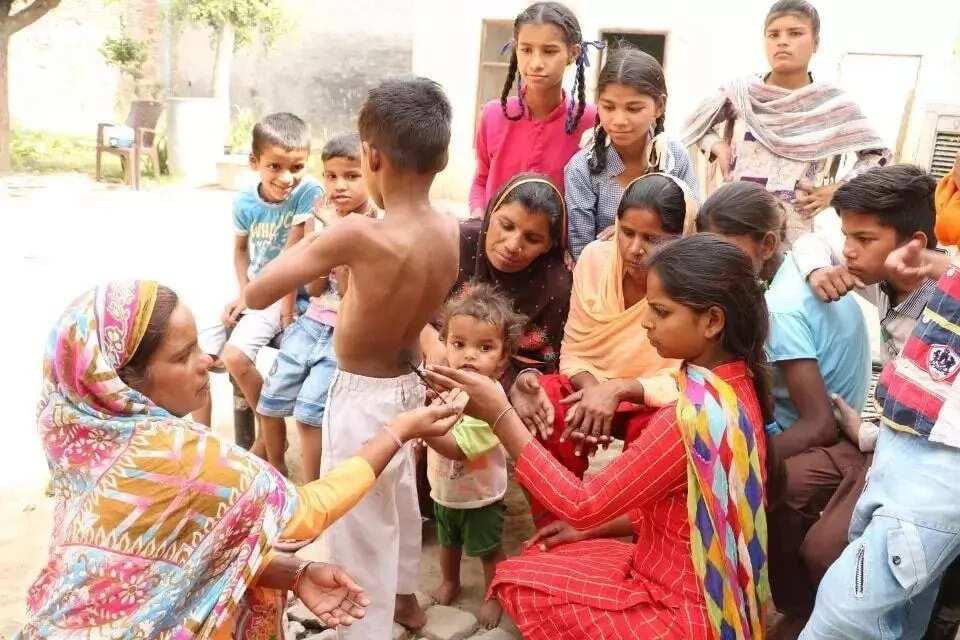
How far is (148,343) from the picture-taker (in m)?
1.87

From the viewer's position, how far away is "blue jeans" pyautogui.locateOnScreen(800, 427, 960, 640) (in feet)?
6.60

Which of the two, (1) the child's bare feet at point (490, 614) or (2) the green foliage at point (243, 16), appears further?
(2) the green foliage at point (243, 16)

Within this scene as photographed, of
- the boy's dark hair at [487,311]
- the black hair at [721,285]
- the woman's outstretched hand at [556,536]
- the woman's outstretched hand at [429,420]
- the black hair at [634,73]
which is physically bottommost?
the woman's outstretched hand at [556,536]

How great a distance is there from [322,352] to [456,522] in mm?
977

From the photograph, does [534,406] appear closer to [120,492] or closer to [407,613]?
[407,613]

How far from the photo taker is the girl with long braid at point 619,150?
11.1 ft

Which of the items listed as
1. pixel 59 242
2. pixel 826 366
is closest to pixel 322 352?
pixel 826 366

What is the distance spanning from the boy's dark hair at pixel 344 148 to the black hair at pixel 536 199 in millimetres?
567

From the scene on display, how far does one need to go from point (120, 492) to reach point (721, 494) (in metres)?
1.38

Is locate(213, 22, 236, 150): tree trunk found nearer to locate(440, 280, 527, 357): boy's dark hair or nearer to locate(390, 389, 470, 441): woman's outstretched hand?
locate(440, 280, 527, 357): boy's dark hair

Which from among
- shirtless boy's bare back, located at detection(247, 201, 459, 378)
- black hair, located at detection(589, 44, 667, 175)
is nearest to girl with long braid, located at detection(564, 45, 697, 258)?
black hair, located at detection(589, 44, 667, 175)

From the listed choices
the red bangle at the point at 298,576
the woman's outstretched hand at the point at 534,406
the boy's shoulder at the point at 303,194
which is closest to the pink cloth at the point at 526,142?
the boy's shoulder at the point at 303,194

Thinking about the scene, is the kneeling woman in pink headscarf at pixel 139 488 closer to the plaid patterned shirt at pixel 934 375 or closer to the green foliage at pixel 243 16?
the plaid patterned shirt at pixel 934 375

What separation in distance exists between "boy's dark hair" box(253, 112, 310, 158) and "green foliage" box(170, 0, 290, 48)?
12.2 m
